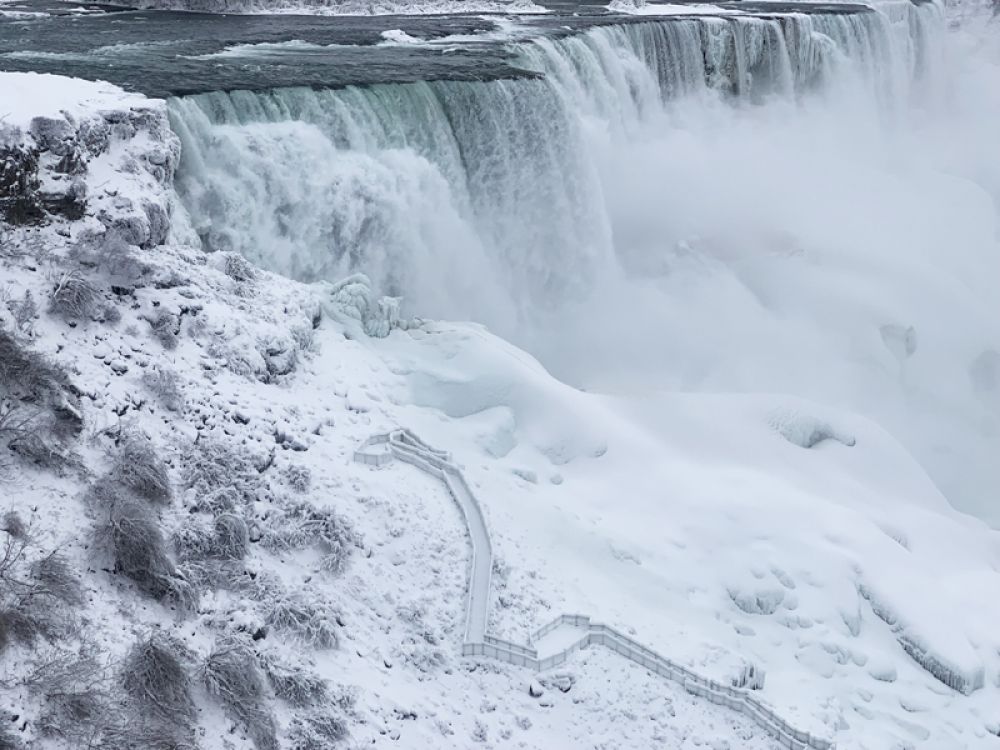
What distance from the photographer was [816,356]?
23.0 metres

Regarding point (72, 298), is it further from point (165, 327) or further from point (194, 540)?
point (194, 540)

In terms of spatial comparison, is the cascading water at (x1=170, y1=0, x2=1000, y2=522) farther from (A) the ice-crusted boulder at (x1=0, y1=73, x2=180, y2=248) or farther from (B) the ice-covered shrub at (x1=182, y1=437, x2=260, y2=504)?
(B) the ice-covered shrub at (x1=182, y1=437, x2=260, y2=504)

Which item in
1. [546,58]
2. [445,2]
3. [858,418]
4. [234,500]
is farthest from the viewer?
[445,2]

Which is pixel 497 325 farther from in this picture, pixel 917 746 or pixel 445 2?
pixel 445 2

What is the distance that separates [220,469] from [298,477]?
3.24 ft

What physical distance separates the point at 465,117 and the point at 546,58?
626 cm

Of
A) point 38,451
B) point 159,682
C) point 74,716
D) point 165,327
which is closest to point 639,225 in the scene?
point 165,327

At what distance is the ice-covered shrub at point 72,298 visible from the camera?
495 inches

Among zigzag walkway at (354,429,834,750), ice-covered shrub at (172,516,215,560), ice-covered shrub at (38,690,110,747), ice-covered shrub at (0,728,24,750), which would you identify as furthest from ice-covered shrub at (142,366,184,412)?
ice-covered shrub at (0,728,24,750)

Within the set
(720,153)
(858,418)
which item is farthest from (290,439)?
(720,153)

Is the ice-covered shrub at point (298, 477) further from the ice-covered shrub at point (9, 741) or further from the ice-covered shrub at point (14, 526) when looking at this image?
the ice-covered shrub at point (9, 741)

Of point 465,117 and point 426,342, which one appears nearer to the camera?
point 426,342

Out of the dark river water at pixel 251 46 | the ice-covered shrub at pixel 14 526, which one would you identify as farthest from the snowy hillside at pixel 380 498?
the dark river water at pixel 251 46

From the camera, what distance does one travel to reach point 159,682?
9.20 m
